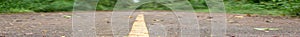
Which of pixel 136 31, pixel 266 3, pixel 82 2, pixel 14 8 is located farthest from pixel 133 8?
pixel 136 31

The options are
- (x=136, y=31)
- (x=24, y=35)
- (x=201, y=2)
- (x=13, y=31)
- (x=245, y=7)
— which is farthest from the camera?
(x=201, y=2)

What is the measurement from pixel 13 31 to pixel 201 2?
12.7 feet

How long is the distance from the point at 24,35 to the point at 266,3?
4.07 metres

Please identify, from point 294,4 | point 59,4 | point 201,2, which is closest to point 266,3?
point 201,2

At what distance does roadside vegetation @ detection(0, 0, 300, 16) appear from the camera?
541 cm

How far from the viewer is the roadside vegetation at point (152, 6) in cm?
541

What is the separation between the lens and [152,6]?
238 inches

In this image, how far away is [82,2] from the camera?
16.6ft

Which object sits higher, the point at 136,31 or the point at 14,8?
the point at 136,31

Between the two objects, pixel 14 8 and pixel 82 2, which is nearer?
pixel 82 2

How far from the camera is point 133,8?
15.9 feet

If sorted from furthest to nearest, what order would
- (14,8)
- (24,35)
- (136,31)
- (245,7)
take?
(245,7)
(14,8)
(24,35)
(136,31)

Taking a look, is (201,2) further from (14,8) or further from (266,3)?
(14,8)

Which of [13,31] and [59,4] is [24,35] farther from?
[59,4]
